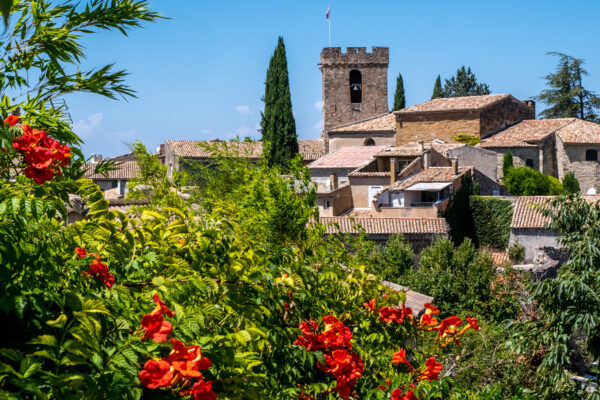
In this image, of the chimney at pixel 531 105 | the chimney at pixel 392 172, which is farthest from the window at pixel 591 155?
the chimney at pixel 392 172

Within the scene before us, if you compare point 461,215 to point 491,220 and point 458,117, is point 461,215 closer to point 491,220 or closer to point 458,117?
point 491,220

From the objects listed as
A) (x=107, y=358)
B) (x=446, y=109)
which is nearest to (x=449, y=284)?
(x=107, y=358)

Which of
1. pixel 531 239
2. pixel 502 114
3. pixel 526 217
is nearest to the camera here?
pixel 531 239

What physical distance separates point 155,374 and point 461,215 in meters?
37.5

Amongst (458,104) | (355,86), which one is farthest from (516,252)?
(355,86)

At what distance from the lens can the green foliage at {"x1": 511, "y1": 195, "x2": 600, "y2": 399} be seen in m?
9.96

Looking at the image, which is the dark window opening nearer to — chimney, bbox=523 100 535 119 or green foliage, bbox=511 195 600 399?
chimney, bbox=523 100 535 119

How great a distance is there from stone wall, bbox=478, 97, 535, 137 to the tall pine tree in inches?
547

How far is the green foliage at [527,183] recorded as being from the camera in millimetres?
43719

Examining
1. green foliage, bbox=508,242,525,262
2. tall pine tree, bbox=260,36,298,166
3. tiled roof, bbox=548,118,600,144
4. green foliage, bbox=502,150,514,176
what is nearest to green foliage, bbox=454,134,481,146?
green foliage, bbox=502,150,514,176

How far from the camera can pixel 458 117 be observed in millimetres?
52906

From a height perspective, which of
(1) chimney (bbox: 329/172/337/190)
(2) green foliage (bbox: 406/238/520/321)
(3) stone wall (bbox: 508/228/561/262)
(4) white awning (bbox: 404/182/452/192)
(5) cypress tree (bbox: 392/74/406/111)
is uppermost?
(5) cypress tree (bbox: 392/74/406/111)

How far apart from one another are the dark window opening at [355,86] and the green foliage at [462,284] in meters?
38.3

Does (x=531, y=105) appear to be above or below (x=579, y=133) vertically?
above
